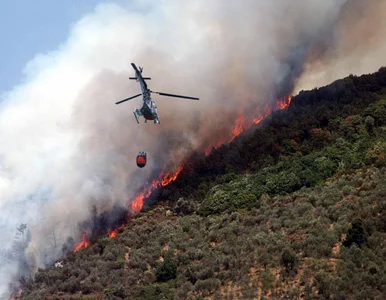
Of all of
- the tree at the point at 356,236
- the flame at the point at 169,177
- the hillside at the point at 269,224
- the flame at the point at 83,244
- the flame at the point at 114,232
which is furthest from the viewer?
the flame at the point at 169,177

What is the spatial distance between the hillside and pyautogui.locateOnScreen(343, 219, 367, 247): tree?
0.07 m

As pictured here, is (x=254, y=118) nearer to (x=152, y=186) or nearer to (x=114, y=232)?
(x=152, y=186)

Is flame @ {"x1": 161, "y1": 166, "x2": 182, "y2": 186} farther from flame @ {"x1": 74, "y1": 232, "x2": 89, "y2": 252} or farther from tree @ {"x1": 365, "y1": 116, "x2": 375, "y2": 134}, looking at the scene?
tree @ {"x1": 365, "y1": 116, "x2": 375, "y2": 134}

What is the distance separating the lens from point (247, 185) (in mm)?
56812

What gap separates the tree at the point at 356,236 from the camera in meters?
35.3

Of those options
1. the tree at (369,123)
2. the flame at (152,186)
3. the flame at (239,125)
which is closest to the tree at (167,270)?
the flame at (152,186)

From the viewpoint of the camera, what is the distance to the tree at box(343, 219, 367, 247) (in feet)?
116

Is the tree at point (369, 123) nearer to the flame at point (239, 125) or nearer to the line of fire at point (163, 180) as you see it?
the line of fire at point (163, 180)

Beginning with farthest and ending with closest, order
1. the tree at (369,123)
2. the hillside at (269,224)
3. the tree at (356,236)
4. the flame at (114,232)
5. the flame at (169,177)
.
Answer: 1. the flame at (169,177)
2. the tree at (369,123)
3. the flame at (114,232)
4. the tree at (356,236)
5. the hillside at (269,224)

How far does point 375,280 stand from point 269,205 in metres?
20.5

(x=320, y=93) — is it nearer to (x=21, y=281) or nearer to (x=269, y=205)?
(x=269, y=205)

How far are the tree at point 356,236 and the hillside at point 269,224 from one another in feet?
0.22

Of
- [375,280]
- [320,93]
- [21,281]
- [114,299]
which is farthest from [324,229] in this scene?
[320,93]

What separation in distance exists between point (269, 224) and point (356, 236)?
11063 mm
